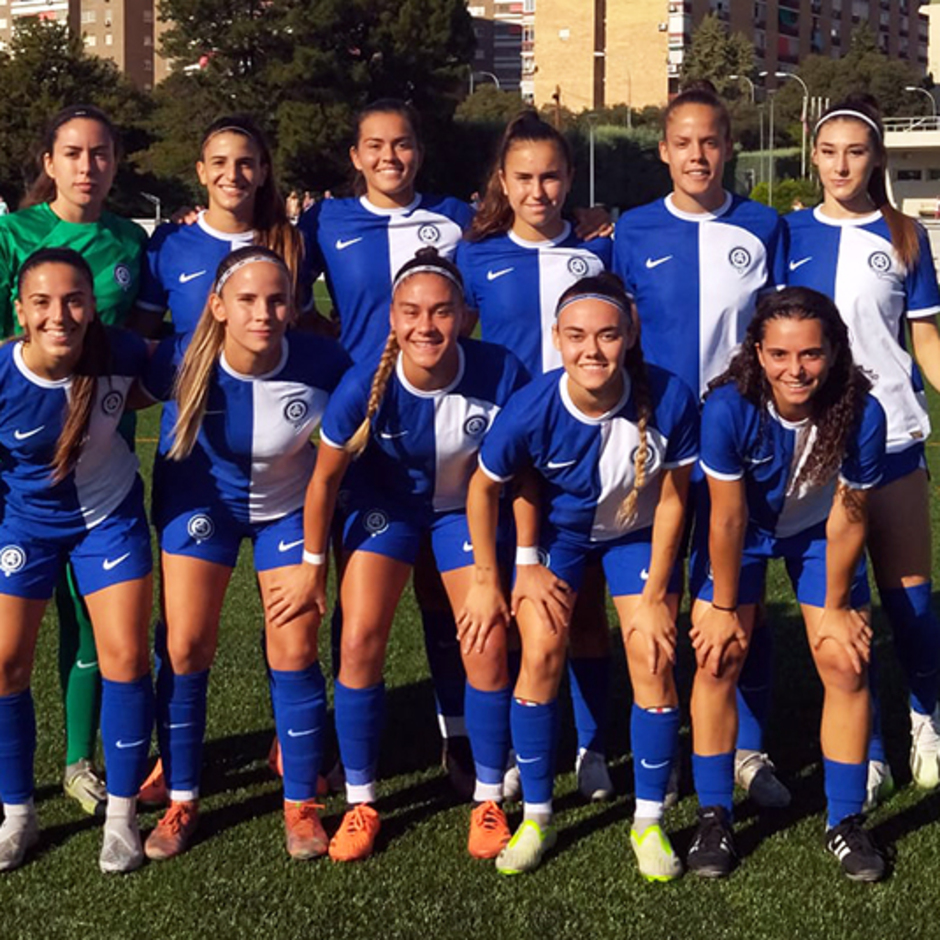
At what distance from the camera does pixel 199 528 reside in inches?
159

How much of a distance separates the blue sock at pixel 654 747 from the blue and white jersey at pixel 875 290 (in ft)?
3.64

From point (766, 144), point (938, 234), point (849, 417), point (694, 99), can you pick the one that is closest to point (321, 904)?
point (849, 417)

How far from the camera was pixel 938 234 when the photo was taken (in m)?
38.7

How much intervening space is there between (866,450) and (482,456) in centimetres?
101

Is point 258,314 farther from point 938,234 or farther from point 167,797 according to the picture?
point 938,234

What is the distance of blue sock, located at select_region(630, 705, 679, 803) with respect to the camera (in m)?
3.93

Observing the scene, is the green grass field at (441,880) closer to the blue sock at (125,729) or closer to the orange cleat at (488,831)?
the orange cleat at (488,831)

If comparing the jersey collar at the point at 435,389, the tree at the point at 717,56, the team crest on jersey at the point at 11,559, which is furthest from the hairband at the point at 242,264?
the tree at the point at 717,56

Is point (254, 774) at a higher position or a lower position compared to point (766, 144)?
lower

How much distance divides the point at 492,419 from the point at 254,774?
1519 millimetres

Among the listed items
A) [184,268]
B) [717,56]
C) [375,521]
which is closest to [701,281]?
[375,521]

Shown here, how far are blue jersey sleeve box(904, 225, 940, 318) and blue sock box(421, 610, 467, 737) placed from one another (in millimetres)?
1720

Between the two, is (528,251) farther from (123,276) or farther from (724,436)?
(123,276)

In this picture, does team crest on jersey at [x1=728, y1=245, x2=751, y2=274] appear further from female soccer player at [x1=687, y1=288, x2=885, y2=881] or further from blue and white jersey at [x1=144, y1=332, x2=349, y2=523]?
blue and white jersey at [x1=144, y1=332, x2=349, y2=523]
